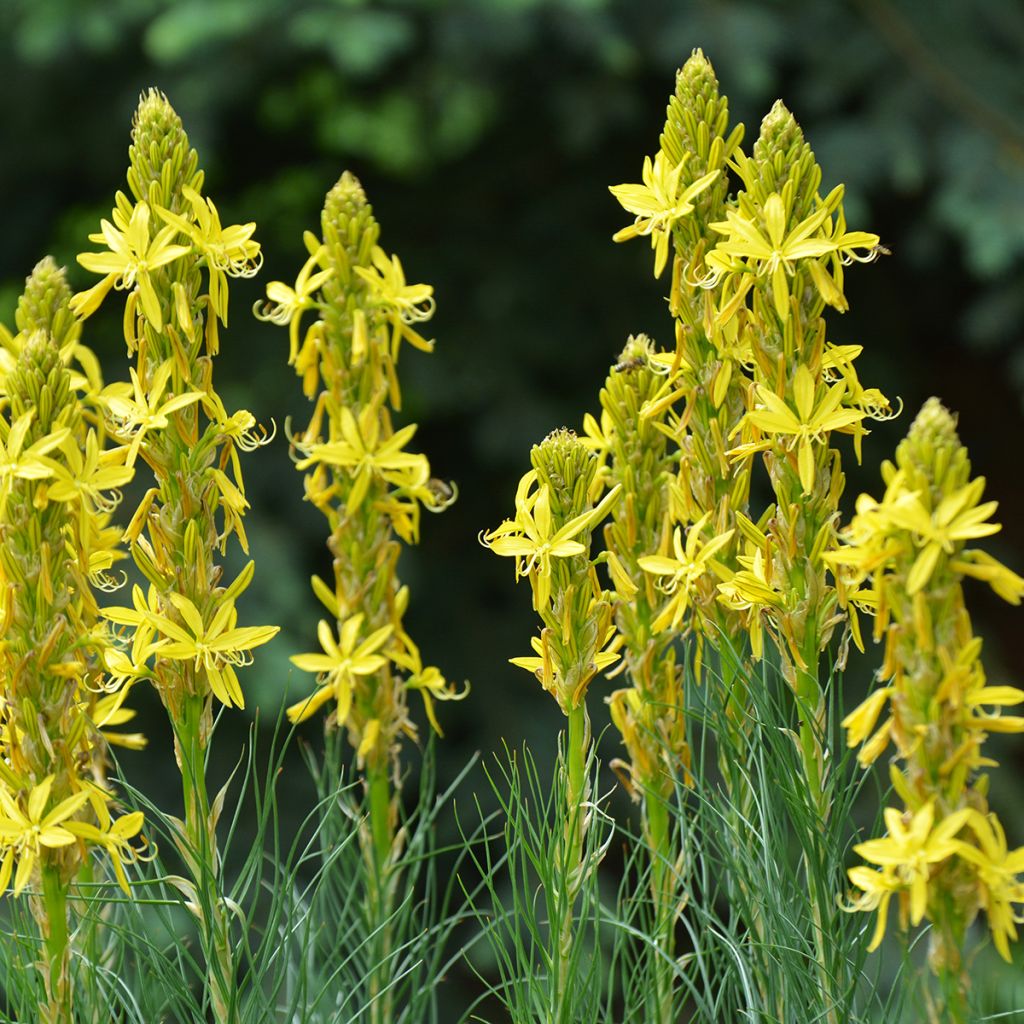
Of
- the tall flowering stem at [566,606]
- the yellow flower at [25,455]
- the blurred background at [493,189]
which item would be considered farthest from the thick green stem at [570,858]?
the blurred background at [493,189]

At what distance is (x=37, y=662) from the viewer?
124 cm

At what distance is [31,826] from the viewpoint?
48.3 inches

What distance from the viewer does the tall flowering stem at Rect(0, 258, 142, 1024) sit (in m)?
1.20

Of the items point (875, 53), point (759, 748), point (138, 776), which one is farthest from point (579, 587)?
point (875, 53)

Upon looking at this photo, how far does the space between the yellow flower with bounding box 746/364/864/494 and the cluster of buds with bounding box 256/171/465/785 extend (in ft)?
1.05

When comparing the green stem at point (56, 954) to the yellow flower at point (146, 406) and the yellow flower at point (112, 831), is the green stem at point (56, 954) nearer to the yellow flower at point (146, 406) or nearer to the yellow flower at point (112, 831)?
the yellow flower at point (112, 831)

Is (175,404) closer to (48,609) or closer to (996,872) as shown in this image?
(48,609)

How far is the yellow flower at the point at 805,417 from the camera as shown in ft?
4.19

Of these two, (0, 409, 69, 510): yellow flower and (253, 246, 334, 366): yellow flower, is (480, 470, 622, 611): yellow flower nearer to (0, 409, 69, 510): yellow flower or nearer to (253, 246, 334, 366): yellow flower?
(253, 246, 334, 366): yellow flower

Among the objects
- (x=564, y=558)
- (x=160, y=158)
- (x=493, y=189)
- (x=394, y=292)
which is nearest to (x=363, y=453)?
(x=394, y=292)

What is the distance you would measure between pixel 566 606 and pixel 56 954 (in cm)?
58

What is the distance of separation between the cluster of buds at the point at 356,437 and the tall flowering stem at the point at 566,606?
115 millimetres

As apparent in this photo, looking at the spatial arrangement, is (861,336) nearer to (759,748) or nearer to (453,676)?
(453,676)

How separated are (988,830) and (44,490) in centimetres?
83
